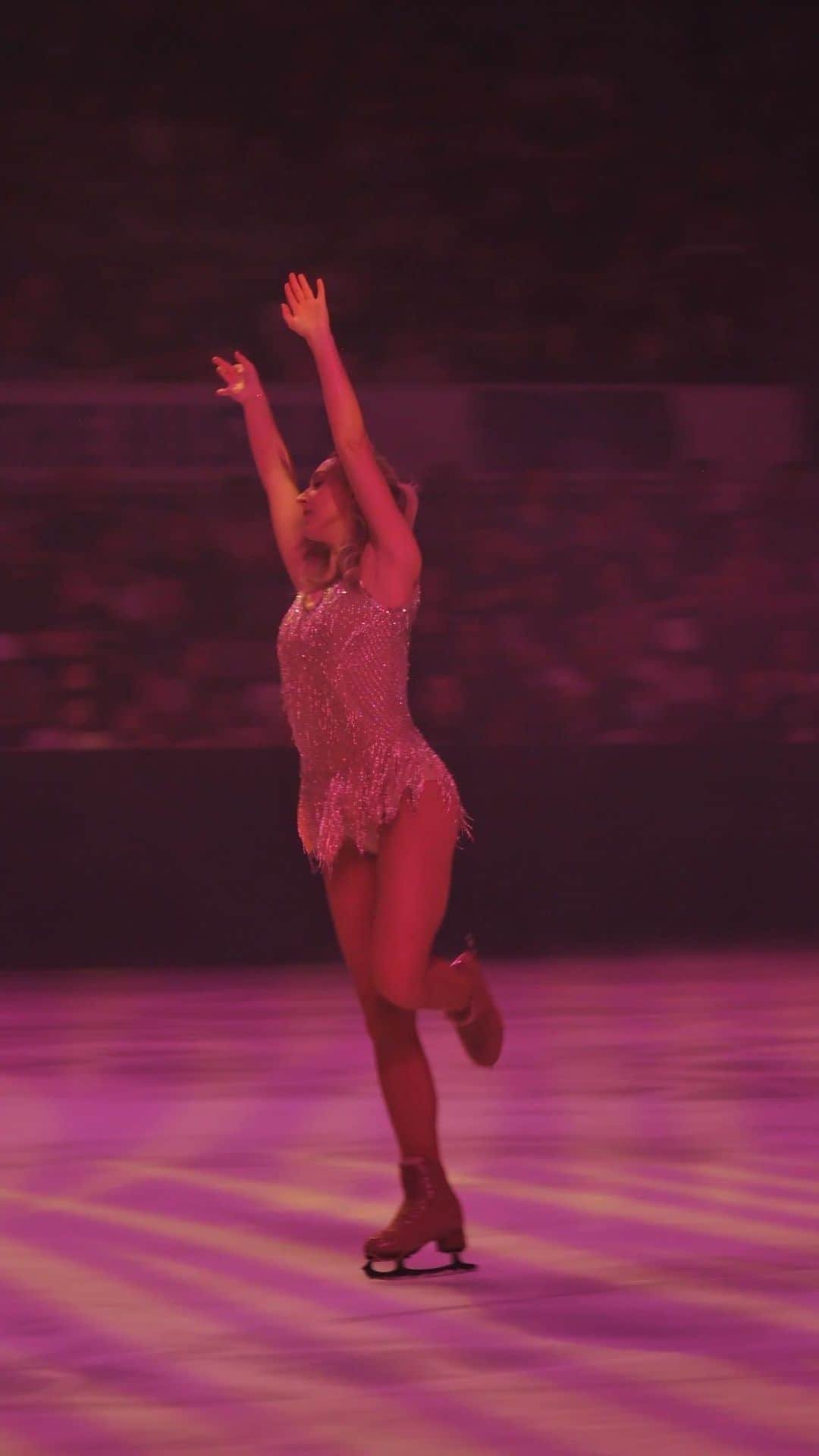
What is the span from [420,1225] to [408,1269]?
77 millimetres

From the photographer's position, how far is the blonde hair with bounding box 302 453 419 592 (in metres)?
4.09

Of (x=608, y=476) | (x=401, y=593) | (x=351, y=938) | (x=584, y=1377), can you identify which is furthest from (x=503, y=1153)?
(x=608, y=476)

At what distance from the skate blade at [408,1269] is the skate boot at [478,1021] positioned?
0.37 m

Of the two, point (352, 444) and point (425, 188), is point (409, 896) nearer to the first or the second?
point (352, 444)

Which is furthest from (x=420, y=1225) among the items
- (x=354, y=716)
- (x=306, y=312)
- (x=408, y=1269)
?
(x=306, y=312)

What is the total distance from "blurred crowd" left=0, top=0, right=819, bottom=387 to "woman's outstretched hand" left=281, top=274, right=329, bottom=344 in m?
7.33

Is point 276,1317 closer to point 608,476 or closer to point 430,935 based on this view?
point 430,935

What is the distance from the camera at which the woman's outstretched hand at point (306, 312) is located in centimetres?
402

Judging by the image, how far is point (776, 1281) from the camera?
3861mm

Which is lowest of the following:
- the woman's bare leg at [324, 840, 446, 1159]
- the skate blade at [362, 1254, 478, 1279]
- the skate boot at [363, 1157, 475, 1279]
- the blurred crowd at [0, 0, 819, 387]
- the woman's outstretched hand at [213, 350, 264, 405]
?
the skate blade at [362, 1254, 478, 1279]

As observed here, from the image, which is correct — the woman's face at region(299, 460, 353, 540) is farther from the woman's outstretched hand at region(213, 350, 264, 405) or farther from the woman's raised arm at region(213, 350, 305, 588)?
the woman's outstretched hand at region(213, 350, 264, 405)

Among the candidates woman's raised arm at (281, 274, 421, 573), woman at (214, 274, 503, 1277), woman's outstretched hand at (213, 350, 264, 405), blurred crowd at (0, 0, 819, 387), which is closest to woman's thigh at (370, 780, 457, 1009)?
woman at (214, 274, 503, 1277)

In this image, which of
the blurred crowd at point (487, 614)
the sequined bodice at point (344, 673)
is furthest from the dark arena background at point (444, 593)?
the sequined bodice at point (344, 673)

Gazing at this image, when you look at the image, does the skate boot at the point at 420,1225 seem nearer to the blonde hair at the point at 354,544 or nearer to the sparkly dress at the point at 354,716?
the sparkly dress at the point at 354,716
